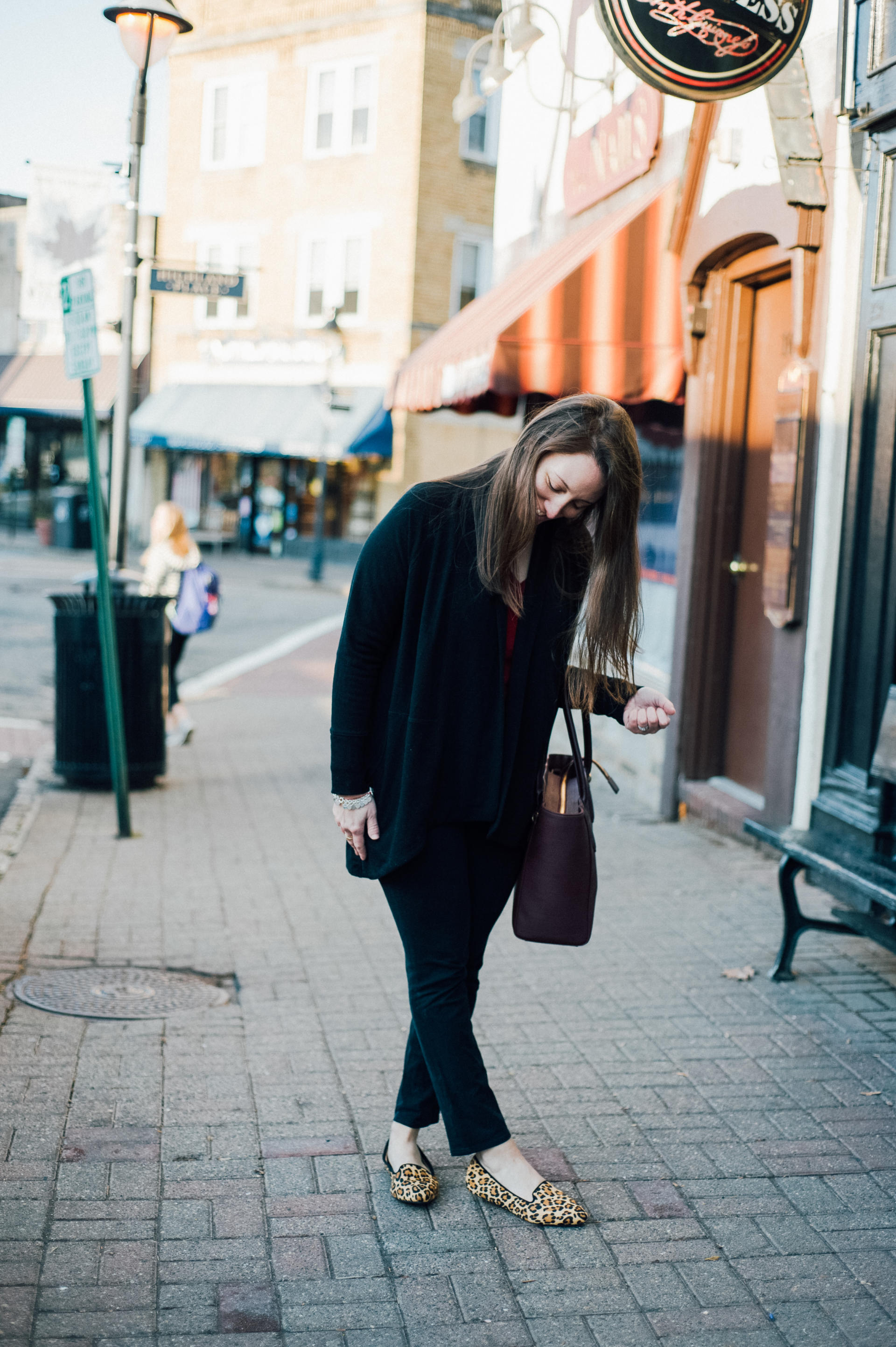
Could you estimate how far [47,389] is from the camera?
32094 millimetres

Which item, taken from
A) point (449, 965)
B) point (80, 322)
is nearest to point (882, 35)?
point (80, 322)

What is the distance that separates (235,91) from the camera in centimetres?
2872

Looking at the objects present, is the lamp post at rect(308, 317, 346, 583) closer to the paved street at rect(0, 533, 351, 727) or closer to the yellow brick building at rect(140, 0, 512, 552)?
the yellow brick building at rect(140, 0, 512, 552)

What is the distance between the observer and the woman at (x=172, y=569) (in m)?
9.37

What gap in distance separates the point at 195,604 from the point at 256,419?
1924cm

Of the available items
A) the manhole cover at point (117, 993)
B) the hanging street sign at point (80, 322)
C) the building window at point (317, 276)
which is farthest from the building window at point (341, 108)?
the manhole cover at point (117, 993)

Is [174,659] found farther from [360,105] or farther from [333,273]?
[360,105]

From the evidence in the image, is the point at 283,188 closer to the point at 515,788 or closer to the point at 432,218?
the point at 432,218

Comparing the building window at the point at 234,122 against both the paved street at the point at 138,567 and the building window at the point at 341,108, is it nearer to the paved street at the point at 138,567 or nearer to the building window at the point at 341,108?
the building window at the point at 341,108

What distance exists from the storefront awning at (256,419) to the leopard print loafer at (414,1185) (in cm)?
2337

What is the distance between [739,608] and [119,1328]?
530 centimetres

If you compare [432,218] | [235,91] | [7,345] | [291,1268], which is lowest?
[291,1268]

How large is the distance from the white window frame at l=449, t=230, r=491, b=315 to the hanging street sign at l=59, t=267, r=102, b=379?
842 inches

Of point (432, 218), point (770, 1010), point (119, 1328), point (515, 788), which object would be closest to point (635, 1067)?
point (770, 1010)
